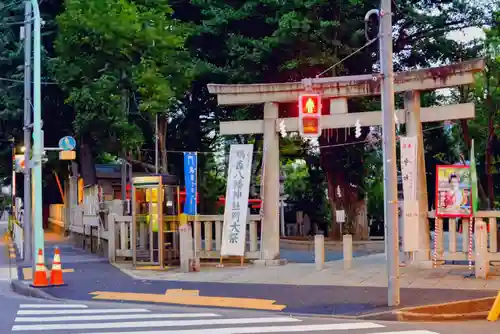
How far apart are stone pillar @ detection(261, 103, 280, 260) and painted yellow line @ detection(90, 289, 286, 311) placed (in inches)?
217

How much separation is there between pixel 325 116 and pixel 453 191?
4.38 metres

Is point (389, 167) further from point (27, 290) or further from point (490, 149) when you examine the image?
point (490, 149)

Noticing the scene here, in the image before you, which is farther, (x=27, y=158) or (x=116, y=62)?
(x=116, y=62)

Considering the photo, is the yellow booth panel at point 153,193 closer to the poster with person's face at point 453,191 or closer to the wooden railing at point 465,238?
the wooden railing at point 465,238

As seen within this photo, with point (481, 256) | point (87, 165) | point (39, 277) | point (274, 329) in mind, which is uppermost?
point (87, 165)

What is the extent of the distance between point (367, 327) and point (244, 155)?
10.4m

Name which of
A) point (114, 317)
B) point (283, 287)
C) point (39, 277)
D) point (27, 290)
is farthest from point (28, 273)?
point (114, 317)

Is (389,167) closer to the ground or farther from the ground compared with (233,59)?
closer to the ground

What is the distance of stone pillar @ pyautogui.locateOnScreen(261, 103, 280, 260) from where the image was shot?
20.6 meters

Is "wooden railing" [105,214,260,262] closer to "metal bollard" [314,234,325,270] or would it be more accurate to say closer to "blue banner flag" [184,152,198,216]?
"blue banner flag" [184,152,198,216]

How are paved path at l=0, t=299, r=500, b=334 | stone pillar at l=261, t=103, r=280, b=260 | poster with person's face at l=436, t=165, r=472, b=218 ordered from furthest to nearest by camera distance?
stone pillar at l=261, t=103, r=280, b=260 → poster with person's face at l=436, t=165, r=472, b=218 → paved path at l=0, t=299, r=500, b=334

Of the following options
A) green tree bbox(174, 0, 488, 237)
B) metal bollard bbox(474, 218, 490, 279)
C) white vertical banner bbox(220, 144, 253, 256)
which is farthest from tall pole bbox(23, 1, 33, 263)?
metal bollard bbox(474, 218, 490, 279)

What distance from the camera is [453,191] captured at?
1823cm

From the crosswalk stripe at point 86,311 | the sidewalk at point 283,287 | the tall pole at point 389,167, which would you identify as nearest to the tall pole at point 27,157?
the sidewalk at point 283,287
